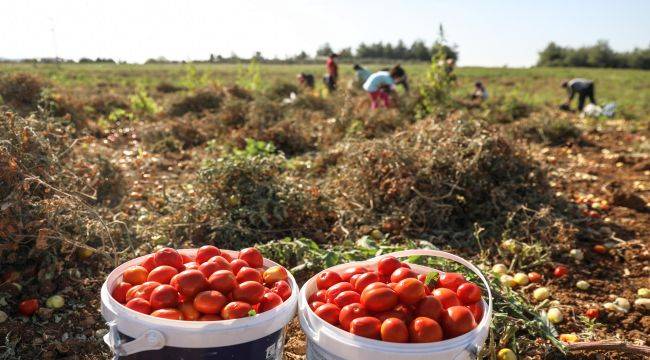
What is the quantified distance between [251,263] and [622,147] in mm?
7690

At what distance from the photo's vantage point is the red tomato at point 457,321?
6.24ft

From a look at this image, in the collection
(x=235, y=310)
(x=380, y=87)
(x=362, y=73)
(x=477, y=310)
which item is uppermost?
(x=362, y=73)

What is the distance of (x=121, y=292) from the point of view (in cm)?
205

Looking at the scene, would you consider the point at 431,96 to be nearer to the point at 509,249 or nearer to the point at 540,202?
the point at 540,202

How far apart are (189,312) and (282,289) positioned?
38 centimetres

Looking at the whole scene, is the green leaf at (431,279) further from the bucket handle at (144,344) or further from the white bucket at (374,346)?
the bucket handle at (144,344)

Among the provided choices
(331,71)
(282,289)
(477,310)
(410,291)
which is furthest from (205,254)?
(331,71)

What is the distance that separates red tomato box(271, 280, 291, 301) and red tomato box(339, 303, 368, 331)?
0.26 meters

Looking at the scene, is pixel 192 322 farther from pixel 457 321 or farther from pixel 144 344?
pixel 457 321

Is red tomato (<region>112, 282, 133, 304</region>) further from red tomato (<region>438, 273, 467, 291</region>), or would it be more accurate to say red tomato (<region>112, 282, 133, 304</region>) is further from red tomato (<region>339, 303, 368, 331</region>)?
red tomato (<region>438, 273, 467, 291</region>)

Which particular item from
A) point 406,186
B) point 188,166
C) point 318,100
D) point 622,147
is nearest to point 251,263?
point 406,186

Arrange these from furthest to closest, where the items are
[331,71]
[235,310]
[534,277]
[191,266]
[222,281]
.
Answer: [331,71]
[534,277]
[191,266]
[222,281]
[235,310]

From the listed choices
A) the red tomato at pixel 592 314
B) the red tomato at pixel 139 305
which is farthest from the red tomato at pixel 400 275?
the red tomato at pixel 592 314

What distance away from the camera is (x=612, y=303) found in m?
3.22
